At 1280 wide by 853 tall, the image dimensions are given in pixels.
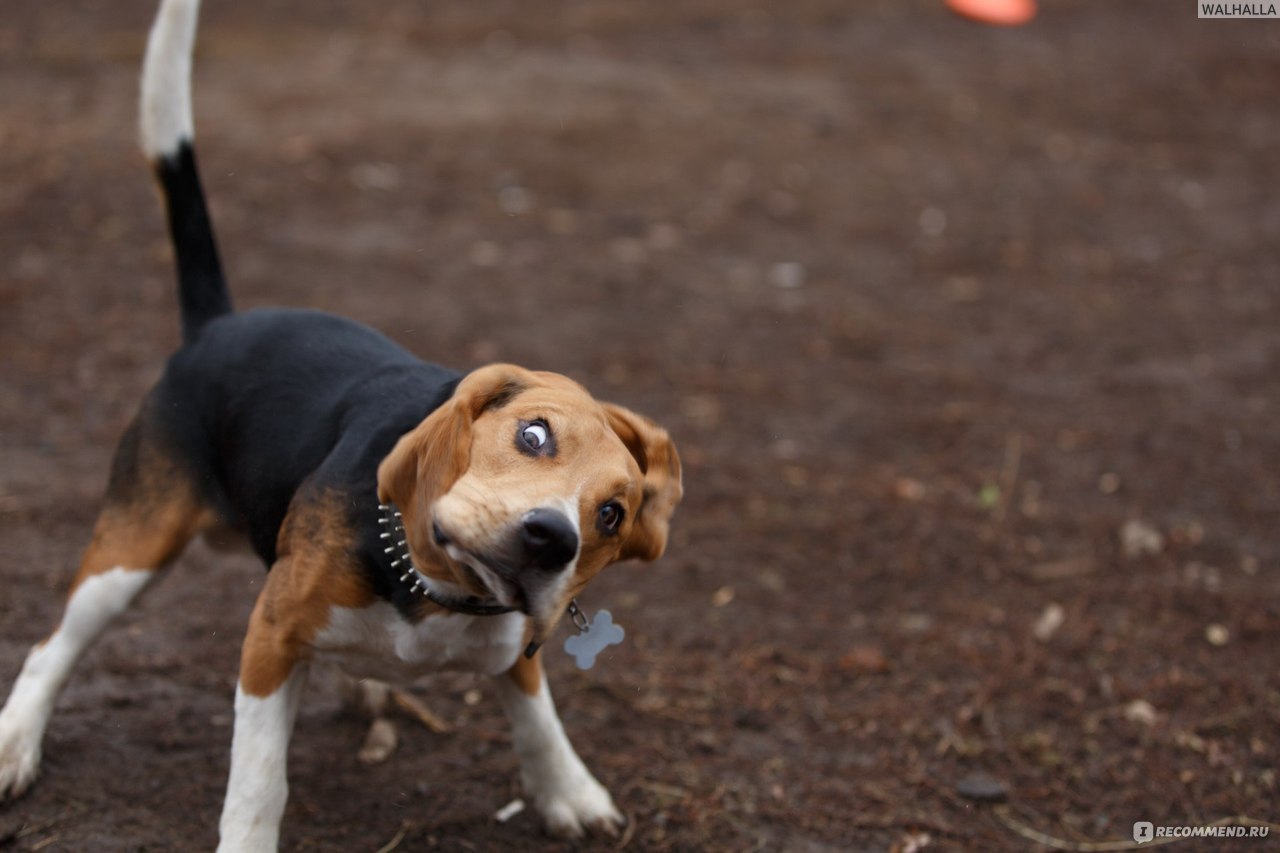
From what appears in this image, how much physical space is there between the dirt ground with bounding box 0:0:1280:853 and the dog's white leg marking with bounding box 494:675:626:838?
0.13 meters

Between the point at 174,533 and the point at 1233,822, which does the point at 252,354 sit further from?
the point at 1233,822

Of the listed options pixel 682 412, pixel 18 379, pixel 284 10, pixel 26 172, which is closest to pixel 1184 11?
pixel 284 10

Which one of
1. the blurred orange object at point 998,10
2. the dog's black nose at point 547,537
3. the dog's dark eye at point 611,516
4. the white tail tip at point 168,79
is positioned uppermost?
the white tail tip at point 168,79

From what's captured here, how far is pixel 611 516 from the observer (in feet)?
8.99

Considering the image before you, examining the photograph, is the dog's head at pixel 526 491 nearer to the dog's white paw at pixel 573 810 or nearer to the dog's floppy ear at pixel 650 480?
the dog's floppy ear at pixel 650 480

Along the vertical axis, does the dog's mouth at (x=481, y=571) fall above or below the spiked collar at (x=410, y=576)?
above

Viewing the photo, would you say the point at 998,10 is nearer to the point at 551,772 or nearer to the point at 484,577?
the point at 551,772

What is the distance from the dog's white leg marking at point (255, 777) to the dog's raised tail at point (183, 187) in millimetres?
1287

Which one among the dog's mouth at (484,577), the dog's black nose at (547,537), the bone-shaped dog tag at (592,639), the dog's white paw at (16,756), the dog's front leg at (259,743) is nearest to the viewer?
the dog's black nose at (547,537)

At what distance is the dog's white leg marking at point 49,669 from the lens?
3793 mm

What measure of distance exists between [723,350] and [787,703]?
3.10 m

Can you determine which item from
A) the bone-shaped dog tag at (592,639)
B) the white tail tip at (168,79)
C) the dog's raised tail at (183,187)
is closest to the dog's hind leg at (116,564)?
the dog's raised tail at (183,187)

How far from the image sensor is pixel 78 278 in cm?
751

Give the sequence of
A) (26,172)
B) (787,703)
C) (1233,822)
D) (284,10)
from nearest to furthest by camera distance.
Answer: (1233,822)
(787,703)
(26,172)
(284,10)
